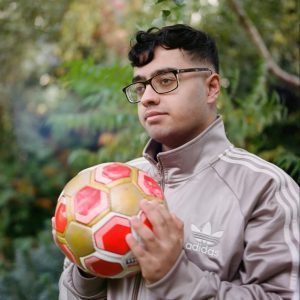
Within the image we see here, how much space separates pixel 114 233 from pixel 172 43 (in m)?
0.83

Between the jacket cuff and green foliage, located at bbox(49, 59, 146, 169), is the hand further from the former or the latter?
green foliage, located at bbox(49, 59, 146, 169)

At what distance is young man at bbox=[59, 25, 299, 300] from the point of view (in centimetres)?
149

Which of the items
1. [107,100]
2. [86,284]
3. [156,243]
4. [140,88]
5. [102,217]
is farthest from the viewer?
[107,100]

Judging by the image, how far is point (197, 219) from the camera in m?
1.72

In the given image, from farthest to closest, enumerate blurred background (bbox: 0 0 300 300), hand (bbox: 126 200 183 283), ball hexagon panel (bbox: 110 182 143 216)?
blurred background (bbox: 0 0 300 300), ball hexagon panel (bbox: 110 182 143 216), hand (bbox: 126 200 183 283)

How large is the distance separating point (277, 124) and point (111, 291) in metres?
5.33

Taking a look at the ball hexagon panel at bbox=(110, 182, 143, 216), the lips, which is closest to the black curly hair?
the lips

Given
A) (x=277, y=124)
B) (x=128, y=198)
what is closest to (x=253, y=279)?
(x=128, y=198)

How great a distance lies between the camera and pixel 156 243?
1462 mm

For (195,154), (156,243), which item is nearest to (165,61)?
(195,154)

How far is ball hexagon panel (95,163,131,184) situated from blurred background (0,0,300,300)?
145cm

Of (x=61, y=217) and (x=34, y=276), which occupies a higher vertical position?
(x=61, y=217)

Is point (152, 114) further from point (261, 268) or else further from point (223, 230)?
point (261, 268)

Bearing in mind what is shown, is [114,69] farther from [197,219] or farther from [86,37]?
[86,37]
